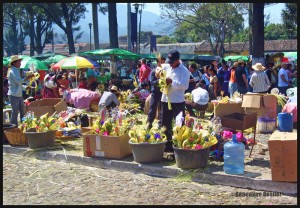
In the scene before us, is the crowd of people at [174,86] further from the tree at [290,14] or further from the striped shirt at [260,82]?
the tree at [290,14]

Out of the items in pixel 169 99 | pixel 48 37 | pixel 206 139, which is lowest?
pixel 206 139

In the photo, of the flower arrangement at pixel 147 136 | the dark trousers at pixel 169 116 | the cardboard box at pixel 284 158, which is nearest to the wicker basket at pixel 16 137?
the flower arrangement at pixel 147 136

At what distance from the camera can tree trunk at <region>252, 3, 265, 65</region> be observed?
16.5m

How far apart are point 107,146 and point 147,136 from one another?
2.96ft

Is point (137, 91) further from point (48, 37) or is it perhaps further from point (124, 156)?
point (48, 37)

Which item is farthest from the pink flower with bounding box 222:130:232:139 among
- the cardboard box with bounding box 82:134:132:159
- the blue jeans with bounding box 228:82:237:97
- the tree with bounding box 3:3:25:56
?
the tree with bounding box 3:3:25:56

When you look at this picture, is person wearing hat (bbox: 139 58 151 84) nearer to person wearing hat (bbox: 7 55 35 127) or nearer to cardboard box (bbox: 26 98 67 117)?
cardboard box (bbox: 26 98 67 117)

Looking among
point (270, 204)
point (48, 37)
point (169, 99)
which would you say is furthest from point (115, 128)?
point (48, 37)

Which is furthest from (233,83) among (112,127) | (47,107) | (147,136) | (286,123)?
(147,136)

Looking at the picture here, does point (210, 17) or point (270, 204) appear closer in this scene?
point (270, 204)

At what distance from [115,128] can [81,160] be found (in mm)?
913

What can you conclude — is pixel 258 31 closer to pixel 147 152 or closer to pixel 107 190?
pixel 147 152

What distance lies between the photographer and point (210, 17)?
50.8m

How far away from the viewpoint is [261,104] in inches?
440
